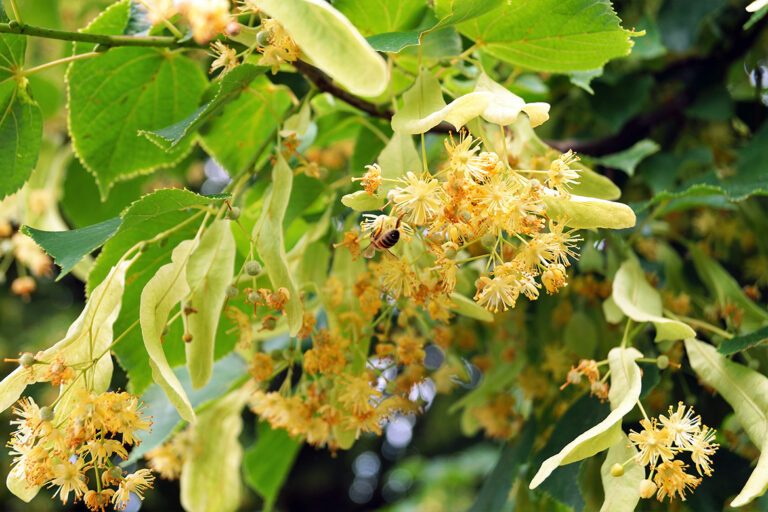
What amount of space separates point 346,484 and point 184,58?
4.20 metres

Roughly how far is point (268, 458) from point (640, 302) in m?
0.96

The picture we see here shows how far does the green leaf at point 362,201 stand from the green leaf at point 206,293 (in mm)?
204

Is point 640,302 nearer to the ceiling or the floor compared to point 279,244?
nearer to the floor

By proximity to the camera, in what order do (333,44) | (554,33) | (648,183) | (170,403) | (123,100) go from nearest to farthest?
1. (333,44)
2. (554,33)
3. (123,100)
4. (170,403)
5. (648,183)

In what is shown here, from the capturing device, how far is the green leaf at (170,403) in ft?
4.05

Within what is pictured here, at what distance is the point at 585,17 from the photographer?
3.06ft

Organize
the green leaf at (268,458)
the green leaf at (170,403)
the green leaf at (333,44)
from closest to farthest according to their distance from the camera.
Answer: the green leaf at (333,44)
the green leaf at (170,403)
the green leaf at (268,458)

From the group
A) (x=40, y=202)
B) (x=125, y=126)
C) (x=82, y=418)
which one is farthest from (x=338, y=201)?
(x=40, y=202)

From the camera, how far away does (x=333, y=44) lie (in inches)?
24.2

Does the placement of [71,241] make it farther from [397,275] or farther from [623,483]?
[623,483]

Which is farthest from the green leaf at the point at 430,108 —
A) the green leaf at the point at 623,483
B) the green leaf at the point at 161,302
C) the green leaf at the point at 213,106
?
the green leaf at the point at 623,483

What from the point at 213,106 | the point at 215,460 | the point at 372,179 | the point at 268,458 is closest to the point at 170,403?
the point at 215,460

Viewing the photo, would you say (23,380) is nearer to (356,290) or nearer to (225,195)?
(225,195)

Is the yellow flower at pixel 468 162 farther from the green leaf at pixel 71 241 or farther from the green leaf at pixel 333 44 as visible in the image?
the green leaf at pixel 71 241
